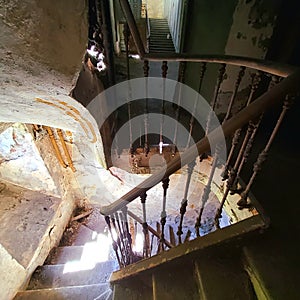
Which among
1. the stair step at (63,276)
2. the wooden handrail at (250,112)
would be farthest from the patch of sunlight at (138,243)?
the wooden handrail at (250,112)

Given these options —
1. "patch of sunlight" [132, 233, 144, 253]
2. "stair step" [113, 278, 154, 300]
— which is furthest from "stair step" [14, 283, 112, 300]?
"patch of sunlight" [132, 233, 144, 253]

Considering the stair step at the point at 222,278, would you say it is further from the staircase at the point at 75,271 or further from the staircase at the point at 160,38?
the staircase at the point at 160,38

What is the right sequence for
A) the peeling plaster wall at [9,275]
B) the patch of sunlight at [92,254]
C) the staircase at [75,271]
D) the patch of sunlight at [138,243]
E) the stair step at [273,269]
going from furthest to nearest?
the patch of sunlight at [138,243] → the patch of sunlight at [92,254] → the staircase at [75,271] → the peeling plaster wall at [9,275] → the stair step at [273,269]

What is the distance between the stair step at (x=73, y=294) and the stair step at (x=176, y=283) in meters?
1.34

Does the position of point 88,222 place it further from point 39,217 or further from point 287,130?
point 287,130

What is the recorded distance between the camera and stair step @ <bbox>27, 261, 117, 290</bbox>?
3.06 meters

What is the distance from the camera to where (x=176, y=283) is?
4.67 feet

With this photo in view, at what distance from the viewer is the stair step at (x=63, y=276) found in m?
3.06

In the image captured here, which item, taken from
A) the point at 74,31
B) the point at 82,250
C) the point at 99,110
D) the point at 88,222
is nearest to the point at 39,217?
the point at 82,250

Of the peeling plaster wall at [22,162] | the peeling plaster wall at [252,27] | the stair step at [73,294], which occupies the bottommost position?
the stair step at [73,294]

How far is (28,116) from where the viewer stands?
7.70 feet

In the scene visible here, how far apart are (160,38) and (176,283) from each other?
8.42m

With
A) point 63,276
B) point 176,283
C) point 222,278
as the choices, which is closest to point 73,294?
point 63,276

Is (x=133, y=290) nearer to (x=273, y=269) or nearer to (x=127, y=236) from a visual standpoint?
(x=127, y=236)
